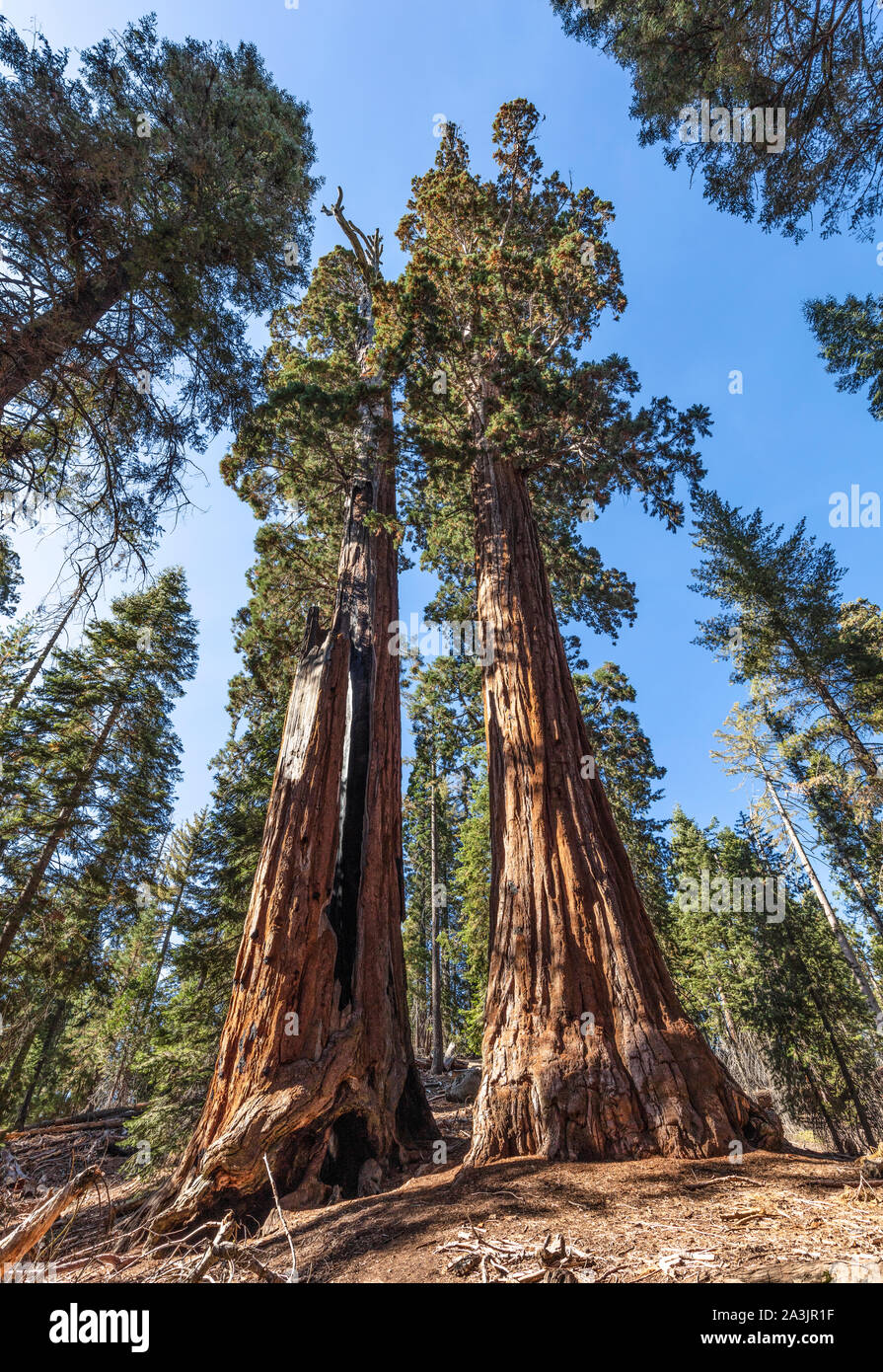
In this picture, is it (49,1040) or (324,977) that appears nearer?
(324,977)

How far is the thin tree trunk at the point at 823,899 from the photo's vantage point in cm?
1263

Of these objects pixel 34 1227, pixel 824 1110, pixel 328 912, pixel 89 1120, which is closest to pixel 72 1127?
pixel 89 1120

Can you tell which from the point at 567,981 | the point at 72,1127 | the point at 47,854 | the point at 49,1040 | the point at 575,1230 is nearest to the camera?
the point at 575,1230

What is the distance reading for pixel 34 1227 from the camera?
1593 millimetres

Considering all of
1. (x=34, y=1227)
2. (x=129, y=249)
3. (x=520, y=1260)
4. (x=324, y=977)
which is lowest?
(x=520, y=1260)

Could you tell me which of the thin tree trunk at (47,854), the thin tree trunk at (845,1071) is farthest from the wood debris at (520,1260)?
the thin tree trunk at (845,1071)

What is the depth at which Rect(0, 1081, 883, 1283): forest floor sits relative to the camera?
A: 1.79 metres

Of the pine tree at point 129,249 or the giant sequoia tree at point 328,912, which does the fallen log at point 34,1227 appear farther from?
the pine tree at point 129,249

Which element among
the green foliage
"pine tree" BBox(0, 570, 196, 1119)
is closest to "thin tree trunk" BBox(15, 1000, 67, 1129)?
"pine tree" BBox(0, 570, 196, 1119)

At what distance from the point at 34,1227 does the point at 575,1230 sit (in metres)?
1.87

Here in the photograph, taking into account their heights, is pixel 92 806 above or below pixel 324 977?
above

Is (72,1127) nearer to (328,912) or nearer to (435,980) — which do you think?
(435,980)
